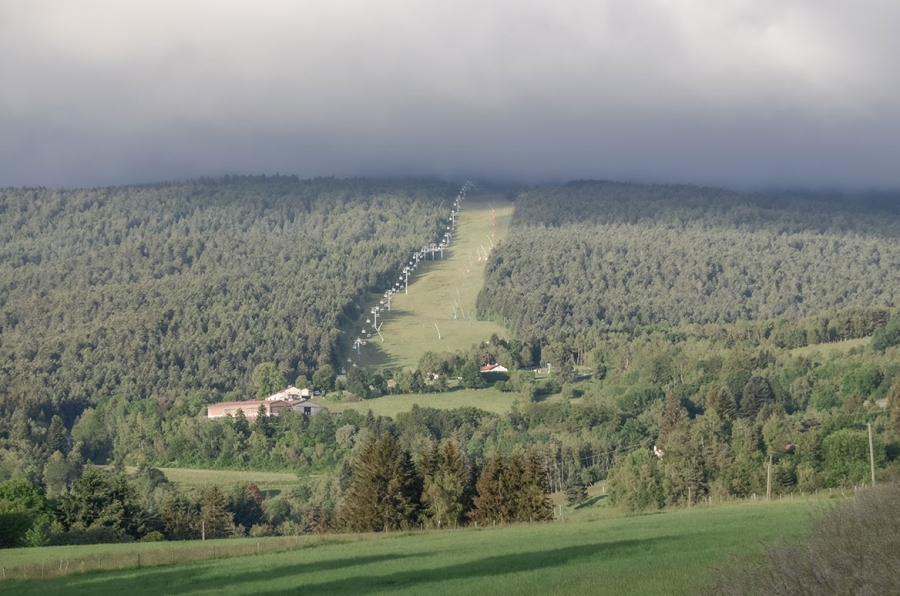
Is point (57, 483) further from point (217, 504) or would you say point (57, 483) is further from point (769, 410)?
point (769, 410)

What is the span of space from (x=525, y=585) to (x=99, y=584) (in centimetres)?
1730

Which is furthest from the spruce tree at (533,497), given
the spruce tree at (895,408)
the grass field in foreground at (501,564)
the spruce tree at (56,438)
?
the spruce tree at (56,438)

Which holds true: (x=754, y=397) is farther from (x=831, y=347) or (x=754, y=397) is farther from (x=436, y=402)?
(x=436, y=402)

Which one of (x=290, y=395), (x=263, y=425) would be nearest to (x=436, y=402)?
(x=263, y=425)

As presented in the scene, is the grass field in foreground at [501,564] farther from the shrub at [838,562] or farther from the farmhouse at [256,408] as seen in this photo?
the farmhouse at [256,408]

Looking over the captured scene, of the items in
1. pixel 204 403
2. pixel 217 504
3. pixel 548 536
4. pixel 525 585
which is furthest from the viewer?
pixel 204 403

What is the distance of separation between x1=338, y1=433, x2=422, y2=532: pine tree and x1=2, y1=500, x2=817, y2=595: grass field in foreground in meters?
18.1

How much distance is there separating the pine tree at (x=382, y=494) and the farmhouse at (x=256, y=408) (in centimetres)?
9102

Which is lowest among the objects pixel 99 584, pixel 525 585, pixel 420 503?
pixel 420 503

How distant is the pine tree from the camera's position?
253 ft

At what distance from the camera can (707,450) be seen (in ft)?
358

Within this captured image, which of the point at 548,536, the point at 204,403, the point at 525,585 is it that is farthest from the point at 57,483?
the point at 525,585

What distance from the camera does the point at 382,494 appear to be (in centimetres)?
7794

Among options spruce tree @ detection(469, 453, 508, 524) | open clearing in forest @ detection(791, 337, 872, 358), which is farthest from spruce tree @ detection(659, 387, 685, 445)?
spruce tree @ detection(469, 453, 508, 524)
